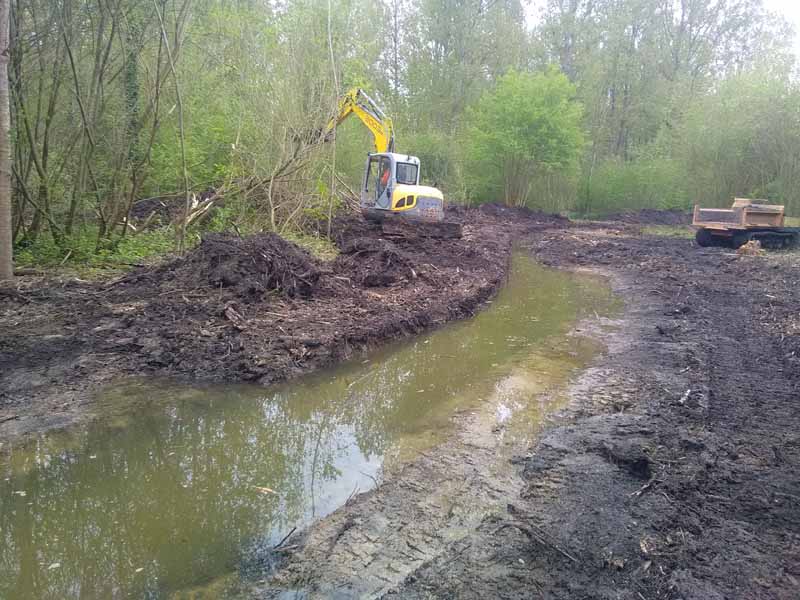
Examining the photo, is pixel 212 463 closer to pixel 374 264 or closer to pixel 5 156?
pixel 5 156

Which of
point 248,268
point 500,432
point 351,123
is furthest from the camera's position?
point 351,123

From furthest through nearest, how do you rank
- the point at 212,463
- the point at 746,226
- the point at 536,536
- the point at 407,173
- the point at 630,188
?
the point at 630,188
the point at 746,226
the point at 407,173
the point at 212,463
the point at 536,536

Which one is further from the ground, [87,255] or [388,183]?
[388,183]

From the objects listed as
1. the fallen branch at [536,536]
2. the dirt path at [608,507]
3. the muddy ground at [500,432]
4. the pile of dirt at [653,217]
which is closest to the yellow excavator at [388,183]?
the muddy ground at [500,432]

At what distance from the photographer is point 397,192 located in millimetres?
14156

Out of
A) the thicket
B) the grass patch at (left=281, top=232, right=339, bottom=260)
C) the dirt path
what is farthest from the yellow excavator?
the dirt path

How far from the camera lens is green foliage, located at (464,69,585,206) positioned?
2597 cm

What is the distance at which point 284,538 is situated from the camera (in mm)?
3684

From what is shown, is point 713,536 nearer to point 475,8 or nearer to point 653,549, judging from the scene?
point 653,549

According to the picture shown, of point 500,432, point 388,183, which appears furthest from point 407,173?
point 500,432

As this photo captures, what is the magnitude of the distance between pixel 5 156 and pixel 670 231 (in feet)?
78.8

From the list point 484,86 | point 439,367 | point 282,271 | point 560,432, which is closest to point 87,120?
point 282,271

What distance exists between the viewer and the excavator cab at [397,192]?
46.6 ft

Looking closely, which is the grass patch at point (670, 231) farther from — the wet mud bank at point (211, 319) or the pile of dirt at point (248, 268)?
the pile of dirt at point (248, 268)
